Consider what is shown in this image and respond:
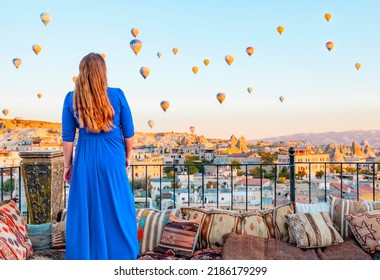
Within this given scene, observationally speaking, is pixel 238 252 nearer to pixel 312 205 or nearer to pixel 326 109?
pixel 312 205

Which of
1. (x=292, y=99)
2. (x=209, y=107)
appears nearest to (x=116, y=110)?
(x=292, y=99)

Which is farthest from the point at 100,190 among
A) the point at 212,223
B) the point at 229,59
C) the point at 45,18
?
the point at 229,59

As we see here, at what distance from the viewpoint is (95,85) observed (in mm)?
2385

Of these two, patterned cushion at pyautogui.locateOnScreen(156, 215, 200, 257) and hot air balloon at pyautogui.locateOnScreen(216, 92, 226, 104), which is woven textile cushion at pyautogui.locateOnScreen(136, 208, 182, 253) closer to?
patterned cushion at pyautogui.locateOnScreen(156, 215, 200, 257)

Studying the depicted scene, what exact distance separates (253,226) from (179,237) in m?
0.62

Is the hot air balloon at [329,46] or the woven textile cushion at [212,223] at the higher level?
the hot air balloon at [329,46]

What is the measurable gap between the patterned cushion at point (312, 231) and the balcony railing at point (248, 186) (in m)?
0.36

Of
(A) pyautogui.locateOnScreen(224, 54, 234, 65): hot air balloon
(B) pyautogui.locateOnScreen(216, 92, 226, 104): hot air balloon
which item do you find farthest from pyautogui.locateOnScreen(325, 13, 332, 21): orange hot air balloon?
(B) pyautogui.locateOnScreen(216, 92, 226, 104): hot air balloon

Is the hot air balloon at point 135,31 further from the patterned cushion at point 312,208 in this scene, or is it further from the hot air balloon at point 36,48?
the patterned cushion at point 312,208

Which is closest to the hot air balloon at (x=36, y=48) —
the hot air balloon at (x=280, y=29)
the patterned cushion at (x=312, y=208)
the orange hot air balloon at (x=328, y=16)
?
the hot air balloon at (x=280, y=29)

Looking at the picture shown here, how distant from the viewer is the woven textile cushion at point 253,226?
11.4ft

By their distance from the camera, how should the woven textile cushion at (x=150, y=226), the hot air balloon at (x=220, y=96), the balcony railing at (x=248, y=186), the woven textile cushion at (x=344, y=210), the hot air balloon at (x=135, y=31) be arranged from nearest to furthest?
the woven textile cushion at (x=150, y=226) < the woven textile cushion at (x=344, y=210) < the balcony railing at (x=248, y=186) < the hot air balloon at (x=135, y=31) < the hot air balloon at (x=220, y=96)

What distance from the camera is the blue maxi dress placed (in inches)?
98.7
